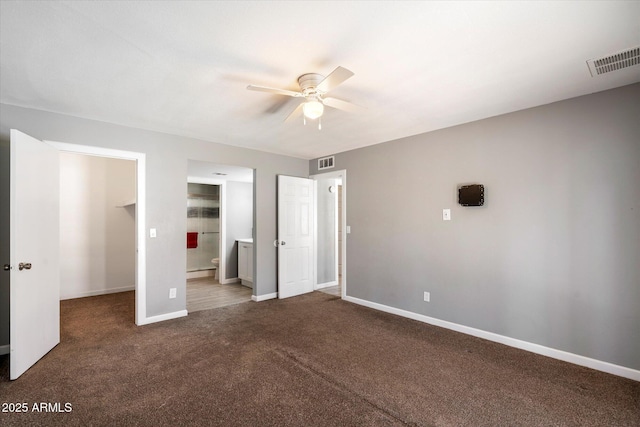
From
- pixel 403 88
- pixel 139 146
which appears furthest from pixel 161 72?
pixel 403 88

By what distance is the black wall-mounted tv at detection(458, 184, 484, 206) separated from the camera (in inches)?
129

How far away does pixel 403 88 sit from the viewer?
8.50 ft

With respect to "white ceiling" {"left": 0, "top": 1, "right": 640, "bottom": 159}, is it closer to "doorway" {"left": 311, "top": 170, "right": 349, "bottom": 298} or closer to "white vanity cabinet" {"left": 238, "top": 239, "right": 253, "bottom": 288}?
"doorway" {"left": 311, "top": 170, "right": 349, "bottom": 298}

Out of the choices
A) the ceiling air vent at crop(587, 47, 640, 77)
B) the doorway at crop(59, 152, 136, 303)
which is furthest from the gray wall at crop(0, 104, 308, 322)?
the ceiling air vent at crop(587, 47, 640, 77)

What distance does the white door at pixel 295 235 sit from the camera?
5008 millimetres

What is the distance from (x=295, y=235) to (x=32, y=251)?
3340 mm

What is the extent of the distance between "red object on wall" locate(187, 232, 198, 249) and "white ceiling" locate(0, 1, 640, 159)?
158 inches

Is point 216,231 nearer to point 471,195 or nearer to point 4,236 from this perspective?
point 4,236

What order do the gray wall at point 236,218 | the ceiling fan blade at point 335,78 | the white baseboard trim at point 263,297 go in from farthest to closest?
the gray wall at point 236,218, the white baseboard trim at point 263,297, the ceiling fan blade at point 335,78

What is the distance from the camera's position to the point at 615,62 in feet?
7.08

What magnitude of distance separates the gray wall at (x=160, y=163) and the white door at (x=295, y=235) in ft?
1.31

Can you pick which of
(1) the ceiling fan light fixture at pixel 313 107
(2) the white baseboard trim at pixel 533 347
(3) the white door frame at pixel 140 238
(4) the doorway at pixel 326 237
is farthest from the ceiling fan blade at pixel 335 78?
(4) the doorway at pixel 326 237

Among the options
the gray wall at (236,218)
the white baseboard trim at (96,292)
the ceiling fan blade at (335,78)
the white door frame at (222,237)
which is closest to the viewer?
the ceiling fan blade at (335,78)

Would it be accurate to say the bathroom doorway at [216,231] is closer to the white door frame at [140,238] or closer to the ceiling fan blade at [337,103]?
the white door frame at [140,238]
